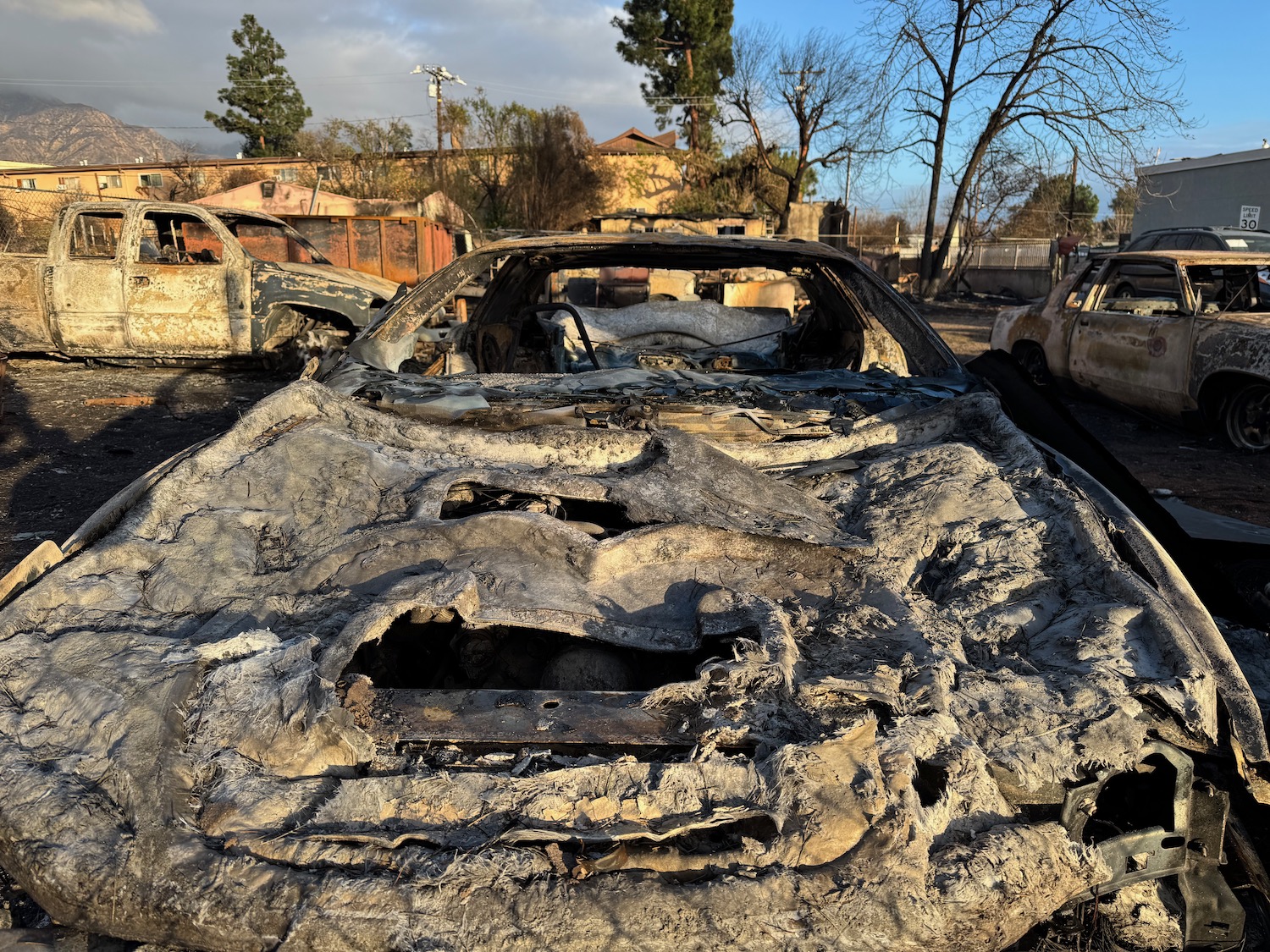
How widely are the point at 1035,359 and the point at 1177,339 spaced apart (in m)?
2.00

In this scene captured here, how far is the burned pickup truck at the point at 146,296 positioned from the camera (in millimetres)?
8094

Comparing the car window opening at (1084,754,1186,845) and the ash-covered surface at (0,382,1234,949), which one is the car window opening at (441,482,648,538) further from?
the car window opening at (1084,754,1186,845)

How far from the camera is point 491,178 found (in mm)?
26938

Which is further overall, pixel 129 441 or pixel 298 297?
pixel 298 297

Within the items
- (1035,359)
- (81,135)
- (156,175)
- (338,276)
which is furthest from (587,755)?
(81,135)

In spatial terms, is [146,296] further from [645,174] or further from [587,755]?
[645,174]

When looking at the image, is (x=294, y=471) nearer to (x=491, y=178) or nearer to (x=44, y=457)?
(x=44, y=457)

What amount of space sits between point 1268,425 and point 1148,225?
22.3 m

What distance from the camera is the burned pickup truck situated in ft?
26.6

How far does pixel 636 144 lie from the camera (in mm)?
30188

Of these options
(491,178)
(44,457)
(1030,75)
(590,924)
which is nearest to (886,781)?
(590,924)

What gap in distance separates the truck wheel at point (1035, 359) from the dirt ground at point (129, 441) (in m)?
0.45

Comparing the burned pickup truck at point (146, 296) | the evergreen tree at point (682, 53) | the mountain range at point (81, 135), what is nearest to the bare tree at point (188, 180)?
the evergreen tree at point (682, 53)

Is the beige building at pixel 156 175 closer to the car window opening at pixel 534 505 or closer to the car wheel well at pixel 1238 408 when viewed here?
the car wheel well at pixel 1238 408
